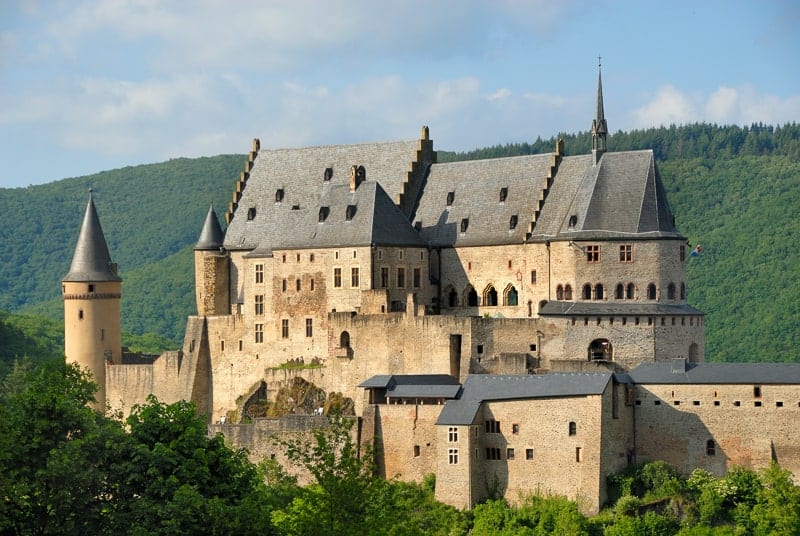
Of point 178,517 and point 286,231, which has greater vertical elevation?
point 286,231

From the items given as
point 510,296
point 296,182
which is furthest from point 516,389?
point 296,182

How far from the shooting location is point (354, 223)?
77.4 m

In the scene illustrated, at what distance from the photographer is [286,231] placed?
264 ft

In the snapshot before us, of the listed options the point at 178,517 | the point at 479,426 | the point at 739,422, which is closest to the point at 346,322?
the point at 479,426

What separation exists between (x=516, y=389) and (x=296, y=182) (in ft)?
71.3

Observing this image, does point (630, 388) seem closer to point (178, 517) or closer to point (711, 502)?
point (711, 502)

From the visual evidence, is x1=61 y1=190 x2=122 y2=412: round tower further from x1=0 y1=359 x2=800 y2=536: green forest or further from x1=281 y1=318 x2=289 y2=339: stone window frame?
x1=0 y1=359 x2=800 y2=536: green forest

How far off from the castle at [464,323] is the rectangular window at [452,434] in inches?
2.9

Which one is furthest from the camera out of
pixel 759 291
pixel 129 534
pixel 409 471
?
pixel 759 291

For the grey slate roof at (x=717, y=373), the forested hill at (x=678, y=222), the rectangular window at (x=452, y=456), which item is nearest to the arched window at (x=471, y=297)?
the grey slate roof at (x=717, y=373)

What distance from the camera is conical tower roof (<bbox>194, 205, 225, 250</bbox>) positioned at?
84250mm

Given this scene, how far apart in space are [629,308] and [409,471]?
10961 mm

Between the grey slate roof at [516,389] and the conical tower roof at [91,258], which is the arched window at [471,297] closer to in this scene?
the grey slate roof at [516,389]

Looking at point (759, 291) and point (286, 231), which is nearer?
point (286, 231)
